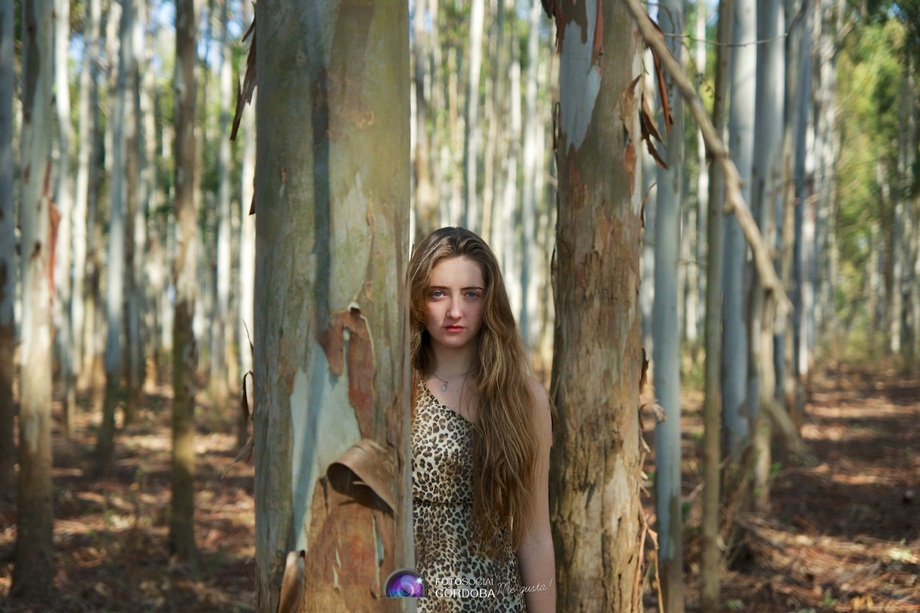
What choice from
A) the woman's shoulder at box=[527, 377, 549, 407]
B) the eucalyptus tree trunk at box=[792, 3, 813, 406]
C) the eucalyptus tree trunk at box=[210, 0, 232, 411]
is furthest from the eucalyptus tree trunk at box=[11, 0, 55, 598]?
the eucalyptus tree trunk at box=[792, 3, 813, 406]

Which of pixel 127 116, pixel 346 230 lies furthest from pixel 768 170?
pixel 127 116

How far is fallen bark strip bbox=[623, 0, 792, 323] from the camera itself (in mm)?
701

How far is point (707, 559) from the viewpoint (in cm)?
273

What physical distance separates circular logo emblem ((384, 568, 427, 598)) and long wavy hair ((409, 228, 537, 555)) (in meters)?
0.67

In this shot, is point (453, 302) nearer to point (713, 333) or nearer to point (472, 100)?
point (713, 333)

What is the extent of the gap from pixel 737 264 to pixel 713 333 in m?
2.85

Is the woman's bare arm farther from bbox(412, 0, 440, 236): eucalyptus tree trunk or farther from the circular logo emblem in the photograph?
bbox(412, 0, 440, 236): eucalyptus tree trunk

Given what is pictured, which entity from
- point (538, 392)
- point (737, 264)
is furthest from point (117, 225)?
point (538, 392)

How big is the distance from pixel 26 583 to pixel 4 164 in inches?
117

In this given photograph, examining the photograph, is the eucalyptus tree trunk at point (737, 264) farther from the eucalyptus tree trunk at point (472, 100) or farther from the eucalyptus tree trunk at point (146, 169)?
the eucalyptus tree trunk at point (146, 169)

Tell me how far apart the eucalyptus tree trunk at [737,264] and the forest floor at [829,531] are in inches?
24.8

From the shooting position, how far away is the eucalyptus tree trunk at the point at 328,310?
1.08 meters

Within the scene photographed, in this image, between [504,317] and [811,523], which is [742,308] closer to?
[811,523]

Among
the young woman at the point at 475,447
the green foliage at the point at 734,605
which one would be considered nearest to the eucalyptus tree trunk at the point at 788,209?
the green foliage at the point at 734,605
